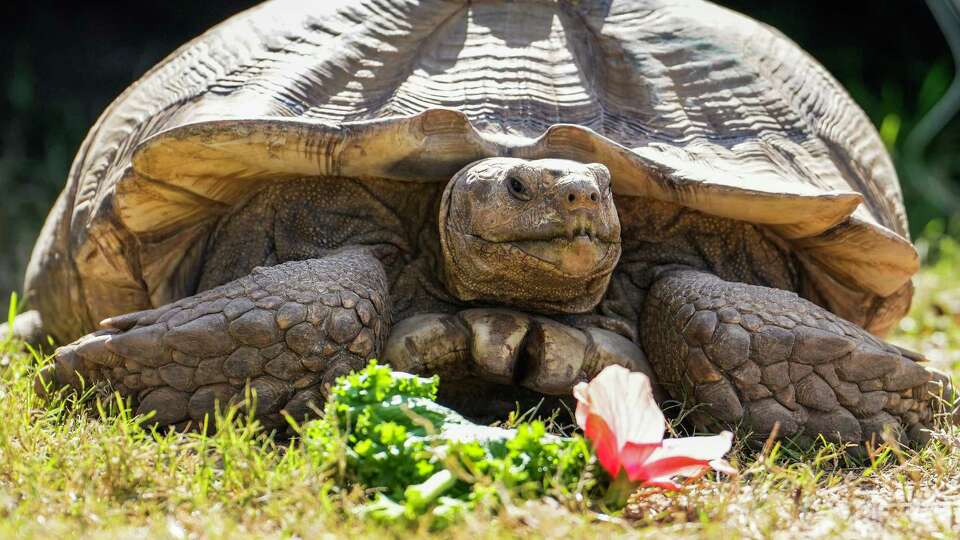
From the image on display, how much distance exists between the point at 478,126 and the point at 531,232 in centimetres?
50

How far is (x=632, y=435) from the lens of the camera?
2.66 m

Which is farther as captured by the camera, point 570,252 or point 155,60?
point 155,60

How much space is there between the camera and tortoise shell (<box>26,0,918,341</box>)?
12.0ft

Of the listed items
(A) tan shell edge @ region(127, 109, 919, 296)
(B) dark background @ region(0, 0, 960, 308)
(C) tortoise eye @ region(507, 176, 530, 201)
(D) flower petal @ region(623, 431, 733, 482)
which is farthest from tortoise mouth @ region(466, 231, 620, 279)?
(B) dark background @ region(0, 0, 960, 308)

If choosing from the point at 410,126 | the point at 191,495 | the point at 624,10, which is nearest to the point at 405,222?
the point at 410,126

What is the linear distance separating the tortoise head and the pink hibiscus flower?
2.31 ft

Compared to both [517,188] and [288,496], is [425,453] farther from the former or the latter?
[517,188]

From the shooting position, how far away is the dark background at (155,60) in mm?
8266

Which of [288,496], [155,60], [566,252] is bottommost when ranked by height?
[155,60]

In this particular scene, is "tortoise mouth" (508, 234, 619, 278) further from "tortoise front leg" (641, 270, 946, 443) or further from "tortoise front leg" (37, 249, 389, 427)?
"tortoise front leg" (37, 249, 389, 427)

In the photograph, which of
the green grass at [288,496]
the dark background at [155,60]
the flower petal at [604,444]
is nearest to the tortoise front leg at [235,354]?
the green grass at [288,496]

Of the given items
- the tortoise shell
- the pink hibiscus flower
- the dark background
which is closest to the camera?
the pink hibiscus flower

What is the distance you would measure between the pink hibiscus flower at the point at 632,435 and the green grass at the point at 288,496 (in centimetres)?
11

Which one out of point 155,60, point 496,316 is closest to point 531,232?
point 496,316
